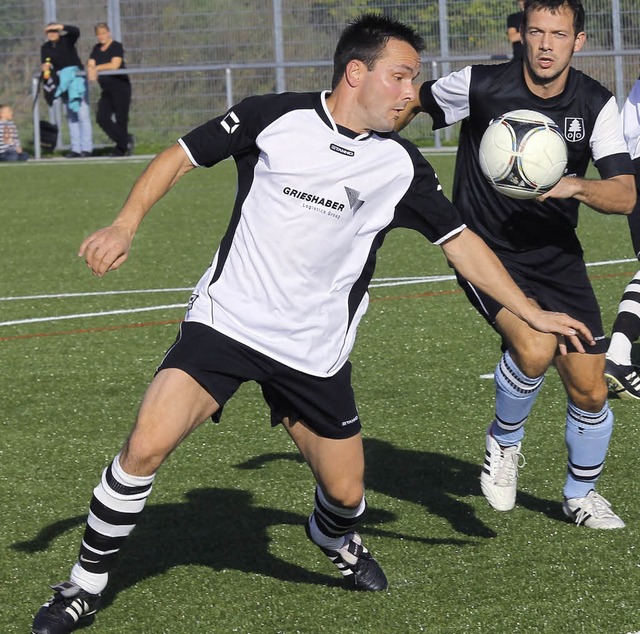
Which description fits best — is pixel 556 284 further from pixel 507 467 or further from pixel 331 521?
pixel 331 521

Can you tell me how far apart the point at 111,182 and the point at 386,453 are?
13.4 m

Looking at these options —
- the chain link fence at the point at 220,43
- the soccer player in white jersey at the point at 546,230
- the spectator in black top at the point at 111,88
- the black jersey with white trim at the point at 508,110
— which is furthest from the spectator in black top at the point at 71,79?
the soccer player in white jersey at the point at 546,230

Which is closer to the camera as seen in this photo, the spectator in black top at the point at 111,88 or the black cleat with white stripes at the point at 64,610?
the black cleat with white stripes at the point at 64,610

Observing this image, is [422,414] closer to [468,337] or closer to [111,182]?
[468,337]

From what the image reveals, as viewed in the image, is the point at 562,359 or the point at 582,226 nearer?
the point at 562,359

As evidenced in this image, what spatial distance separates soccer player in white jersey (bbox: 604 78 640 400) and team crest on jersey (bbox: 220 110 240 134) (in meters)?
3.70

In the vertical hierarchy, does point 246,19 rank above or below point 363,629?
above

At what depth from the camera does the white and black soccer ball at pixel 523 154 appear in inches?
194

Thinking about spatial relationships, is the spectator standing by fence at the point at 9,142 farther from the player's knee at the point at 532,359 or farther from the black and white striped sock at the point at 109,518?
the black and white striped sock at the point at 109,518

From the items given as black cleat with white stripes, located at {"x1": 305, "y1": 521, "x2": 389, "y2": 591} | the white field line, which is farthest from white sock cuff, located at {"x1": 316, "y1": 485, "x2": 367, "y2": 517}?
the white field line

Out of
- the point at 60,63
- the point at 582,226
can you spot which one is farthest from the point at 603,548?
the point at 60,63

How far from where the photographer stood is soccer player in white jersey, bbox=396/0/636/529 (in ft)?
17.4

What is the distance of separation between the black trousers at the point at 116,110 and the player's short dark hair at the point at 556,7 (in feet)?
64.3

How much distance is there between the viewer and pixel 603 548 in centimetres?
503
